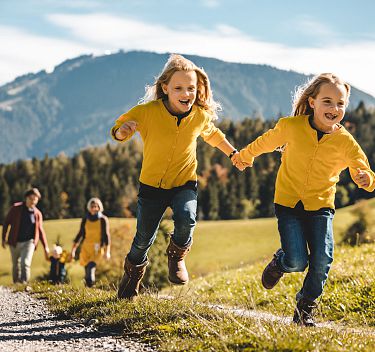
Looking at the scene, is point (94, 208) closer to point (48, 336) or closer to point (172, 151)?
point (172, 151)

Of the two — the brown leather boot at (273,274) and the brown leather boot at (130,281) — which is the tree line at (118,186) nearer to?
the brown leather boot at (130,281)

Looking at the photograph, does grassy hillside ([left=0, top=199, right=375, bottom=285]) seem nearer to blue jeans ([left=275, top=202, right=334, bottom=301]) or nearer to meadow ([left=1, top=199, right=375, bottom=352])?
meadow ([left=1, top=199, right=375, bottom=352])

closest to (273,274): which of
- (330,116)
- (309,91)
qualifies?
(330,116)

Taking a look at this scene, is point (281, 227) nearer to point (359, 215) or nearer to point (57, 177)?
point (359, 215)

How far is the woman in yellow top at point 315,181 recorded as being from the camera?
6582 mm

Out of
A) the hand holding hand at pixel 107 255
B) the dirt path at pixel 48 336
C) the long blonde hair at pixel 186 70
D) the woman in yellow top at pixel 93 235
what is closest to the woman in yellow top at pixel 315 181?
the long blonde hair at pixel 186 70

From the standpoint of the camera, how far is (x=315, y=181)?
669 centimetres

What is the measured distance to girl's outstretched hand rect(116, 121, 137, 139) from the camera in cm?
674

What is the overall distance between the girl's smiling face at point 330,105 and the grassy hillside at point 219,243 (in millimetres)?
58862

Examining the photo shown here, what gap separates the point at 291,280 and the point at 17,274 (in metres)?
6.78

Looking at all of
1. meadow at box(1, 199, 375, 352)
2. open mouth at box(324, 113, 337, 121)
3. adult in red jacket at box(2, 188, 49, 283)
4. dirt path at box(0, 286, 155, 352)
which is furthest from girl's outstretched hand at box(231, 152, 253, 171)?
adult in red jacket at box(2, 188, 49, 283)

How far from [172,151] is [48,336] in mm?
2529

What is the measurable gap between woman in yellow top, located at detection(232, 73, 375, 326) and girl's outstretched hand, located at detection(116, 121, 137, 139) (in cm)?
176

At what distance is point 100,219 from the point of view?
45.4 feet
